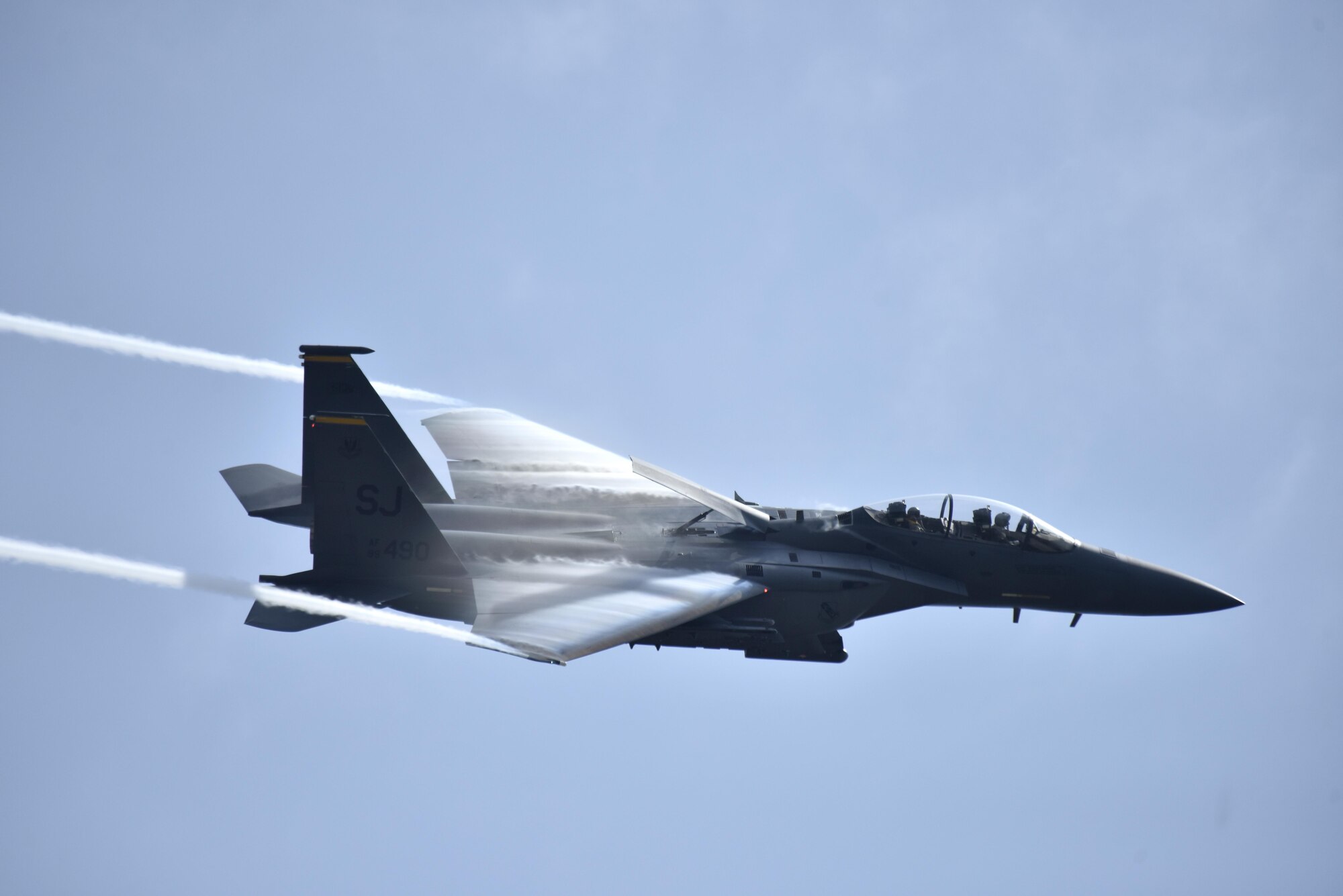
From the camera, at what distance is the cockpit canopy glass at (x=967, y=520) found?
29.6m

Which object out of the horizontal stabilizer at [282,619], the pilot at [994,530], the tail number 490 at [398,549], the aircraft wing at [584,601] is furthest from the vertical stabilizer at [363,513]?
the pilot at [994,530]

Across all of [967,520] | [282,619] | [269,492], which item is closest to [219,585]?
[282,619]

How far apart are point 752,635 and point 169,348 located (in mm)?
15399

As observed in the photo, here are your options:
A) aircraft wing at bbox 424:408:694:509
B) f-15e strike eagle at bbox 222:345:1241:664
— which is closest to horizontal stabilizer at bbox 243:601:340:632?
f-15e strike eagle at bbox 222:345:1241:664

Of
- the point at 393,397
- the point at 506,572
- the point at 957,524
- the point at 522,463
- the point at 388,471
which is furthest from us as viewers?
the point at 393,397

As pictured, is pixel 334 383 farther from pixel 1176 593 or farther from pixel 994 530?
pixel 1176 593

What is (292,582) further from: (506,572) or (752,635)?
(752,635)

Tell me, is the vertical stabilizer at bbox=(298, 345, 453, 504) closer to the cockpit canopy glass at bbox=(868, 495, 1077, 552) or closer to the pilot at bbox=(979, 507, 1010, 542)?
the cockpit canopy glass at bbox=(868, 495, 1077, 552)

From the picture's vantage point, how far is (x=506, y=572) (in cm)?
2738

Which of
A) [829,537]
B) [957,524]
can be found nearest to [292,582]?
[829,537]

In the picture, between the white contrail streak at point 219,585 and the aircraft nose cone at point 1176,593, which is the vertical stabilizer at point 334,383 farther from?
the aircraft nose cone at point 1176,593

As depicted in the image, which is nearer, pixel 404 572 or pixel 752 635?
pixel 404 572

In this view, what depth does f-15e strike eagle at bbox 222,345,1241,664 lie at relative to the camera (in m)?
24.9

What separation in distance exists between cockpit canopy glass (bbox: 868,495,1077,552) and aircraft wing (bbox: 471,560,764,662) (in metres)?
4.10
